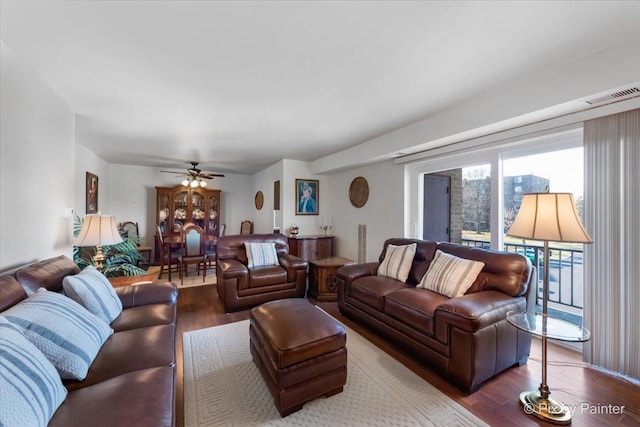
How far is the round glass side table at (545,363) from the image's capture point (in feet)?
5.18

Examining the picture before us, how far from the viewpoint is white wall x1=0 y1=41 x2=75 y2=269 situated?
1.71 m

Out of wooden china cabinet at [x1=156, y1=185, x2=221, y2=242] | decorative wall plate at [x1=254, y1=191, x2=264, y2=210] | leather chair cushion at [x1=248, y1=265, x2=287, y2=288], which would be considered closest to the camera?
leather chair cushion at [x1=248, y1=265, x2=287, y2=288]

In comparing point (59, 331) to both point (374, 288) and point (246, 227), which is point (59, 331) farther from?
point (246, 227)

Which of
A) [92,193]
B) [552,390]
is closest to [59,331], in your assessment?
[552,390]

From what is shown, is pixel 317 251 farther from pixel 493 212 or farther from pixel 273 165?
pixel 493 212

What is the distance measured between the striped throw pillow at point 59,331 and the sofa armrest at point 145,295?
0.75 m

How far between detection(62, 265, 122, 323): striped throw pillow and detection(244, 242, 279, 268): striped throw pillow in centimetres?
170

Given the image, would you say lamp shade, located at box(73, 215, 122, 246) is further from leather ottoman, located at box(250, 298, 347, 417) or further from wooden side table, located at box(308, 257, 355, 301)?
wooden side table, located at box(308, 257, 355, 301)

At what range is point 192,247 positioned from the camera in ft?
15.4

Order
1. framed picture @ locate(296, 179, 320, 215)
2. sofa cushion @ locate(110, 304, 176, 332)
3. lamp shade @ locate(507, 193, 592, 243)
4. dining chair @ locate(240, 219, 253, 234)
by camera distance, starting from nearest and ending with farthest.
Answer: lamp shade @ locate(507, 193, 592, 243) → sofa cushion @ locate(110, 304, 176, 332) → framed picture @ locate(296, 179, 320, 215) → dining chair @ locate(240, 219, 253, 234)


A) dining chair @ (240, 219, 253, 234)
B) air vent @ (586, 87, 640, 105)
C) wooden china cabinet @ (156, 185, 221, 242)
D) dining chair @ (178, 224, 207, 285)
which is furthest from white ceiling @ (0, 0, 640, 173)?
dining chair @ (240, 219, 253, 234)

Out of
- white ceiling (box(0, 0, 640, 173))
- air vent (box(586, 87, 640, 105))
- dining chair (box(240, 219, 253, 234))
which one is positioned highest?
white ceiling (box(0, 0, 640, 173))

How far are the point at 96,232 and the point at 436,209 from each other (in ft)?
13.6

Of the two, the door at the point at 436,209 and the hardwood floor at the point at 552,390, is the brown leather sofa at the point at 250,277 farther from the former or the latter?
the door at the point at 436,209
